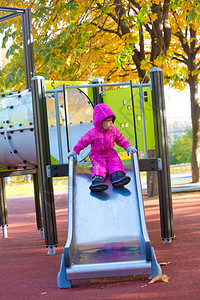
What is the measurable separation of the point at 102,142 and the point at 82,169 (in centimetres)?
51

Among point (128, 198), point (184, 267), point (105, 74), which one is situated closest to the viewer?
point (184, 267)

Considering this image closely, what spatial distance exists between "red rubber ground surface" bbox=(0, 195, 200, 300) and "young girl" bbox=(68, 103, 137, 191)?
1.21 meters

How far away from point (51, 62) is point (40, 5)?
5.85 feet

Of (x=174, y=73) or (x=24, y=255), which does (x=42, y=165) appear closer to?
(x=24, y=255)

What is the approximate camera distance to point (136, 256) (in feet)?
15.1

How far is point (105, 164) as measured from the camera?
19.9ft

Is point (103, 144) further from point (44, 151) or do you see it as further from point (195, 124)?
point (195, 124)

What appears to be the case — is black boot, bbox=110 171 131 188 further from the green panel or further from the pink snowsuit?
the green panel

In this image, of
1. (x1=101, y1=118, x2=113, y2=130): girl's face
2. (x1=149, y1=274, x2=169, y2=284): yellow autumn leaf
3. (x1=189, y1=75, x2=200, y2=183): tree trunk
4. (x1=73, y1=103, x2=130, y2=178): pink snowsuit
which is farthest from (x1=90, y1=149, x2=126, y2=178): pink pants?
(x1=189, y1=75, x2=200, y2=183): tree trunk

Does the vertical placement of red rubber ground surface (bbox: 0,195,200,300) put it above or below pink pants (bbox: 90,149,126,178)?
below

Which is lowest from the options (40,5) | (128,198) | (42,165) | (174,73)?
(128,198)

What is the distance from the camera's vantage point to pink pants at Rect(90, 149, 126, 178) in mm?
5910

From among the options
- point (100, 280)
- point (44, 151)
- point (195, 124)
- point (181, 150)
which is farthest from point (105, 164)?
point (181, 150)

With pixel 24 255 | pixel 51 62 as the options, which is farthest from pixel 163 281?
pixel 51 62
